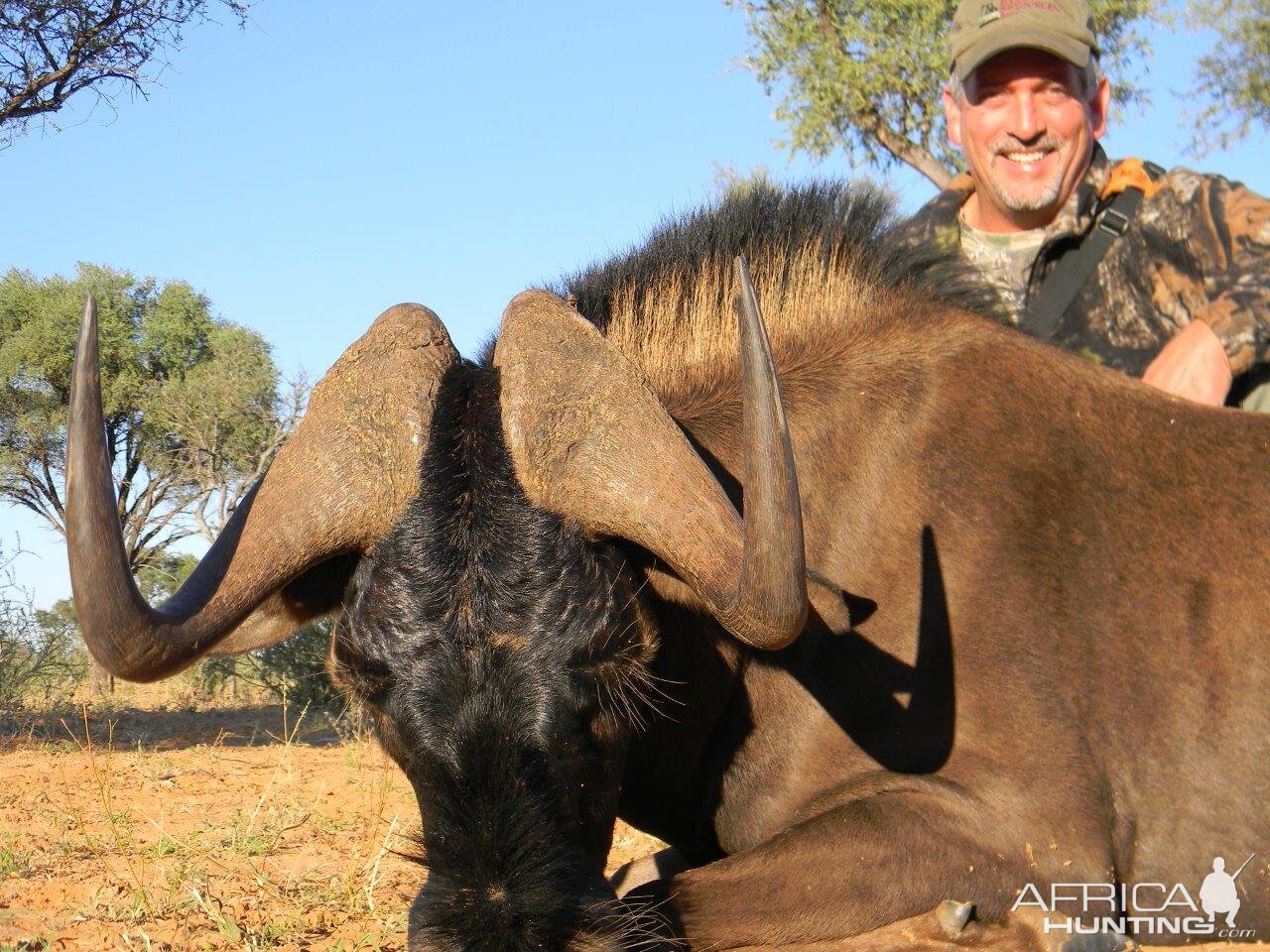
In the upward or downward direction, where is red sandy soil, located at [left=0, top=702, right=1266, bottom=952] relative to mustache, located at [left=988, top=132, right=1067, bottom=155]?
downward

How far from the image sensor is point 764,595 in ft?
9.71

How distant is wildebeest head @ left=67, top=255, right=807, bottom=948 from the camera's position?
9.30ft

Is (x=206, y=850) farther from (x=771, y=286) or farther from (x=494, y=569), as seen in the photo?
(x=771, y=286)

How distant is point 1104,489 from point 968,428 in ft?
1.47

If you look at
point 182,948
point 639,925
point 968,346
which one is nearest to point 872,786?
point 639,925

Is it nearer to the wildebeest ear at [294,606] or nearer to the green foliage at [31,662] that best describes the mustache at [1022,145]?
the wildebeest ear at [294,606]

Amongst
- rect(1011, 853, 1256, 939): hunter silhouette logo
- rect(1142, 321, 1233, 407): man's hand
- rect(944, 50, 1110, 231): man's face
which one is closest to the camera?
rect(1011, 853, 1256, 939): hunter silhouette logo

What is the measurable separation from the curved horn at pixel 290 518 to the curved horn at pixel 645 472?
265mm

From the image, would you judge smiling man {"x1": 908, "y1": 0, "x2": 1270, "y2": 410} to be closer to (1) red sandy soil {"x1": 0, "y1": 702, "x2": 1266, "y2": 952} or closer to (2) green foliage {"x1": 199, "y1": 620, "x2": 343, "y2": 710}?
(1) red sandy soil {"x1": 0, "y1": 702, "x2": 1266, "y2": 952}

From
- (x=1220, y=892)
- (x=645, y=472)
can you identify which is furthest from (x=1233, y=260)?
(x=645, y=472)

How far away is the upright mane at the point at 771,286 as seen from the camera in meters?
4.18

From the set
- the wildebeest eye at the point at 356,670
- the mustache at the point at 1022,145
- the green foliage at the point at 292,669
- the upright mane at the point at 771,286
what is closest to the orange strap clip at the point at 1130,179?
the mustache at the point at 1022,145

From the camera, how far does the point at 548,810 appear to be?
2.99m

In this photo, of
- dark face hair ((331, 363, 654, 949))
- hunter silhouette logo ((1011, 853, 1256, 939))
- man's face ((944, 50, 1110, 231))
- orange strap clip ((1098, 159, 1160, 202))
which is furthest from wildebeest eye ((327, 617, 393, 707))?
orange strap clip ((1098, 159, 1160, 202))
